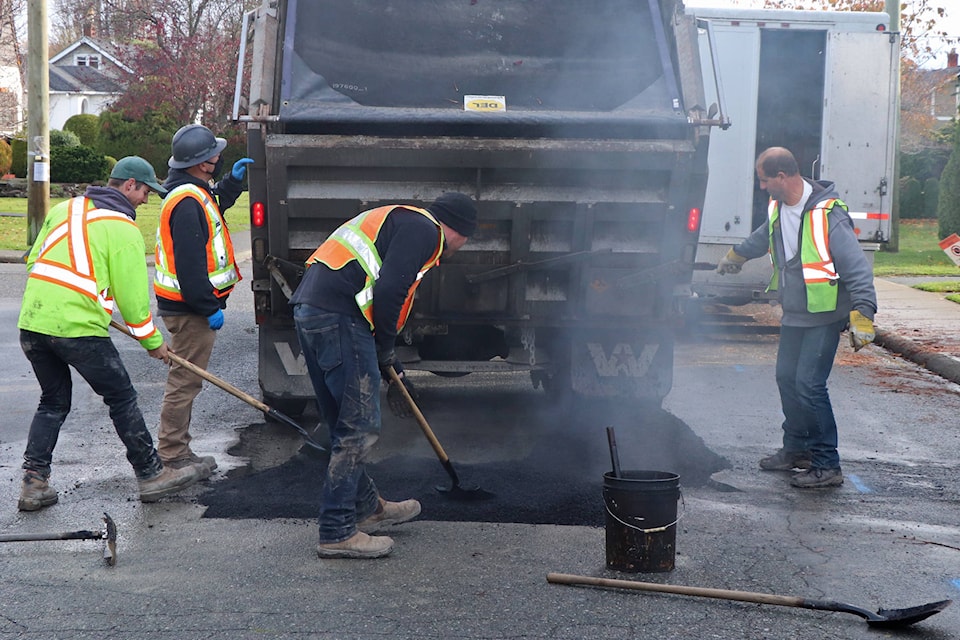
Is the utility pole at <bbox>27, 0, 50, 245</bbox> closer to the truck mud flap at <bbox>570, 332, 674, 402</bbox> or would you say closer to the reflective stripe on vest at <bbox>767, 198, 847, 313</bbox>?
the truck mud flap at <bbox>570, 332, 674, 402</bbox>

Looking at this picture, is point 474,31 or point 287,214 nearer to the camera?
point 287,214

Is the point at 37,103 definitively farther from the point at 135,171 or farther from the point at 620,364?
the point at 620,364

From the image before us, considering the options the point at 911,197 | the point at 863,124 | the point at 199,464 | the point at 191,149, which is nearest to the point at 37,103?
the point at 863,124

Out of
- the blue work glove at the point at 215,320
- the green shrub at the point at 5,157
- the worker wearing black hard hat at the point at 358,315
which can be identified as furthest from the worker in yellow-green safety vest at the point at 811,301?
the green shrub at the point at 5,157

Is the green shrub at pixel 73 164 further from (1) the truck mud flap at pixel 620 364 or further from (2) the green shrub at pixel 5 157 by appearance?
(1) the truck mud flap at pixel 620 364

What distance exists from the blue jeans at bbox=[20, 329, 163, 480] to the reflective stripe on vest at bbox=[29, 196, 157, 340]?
24 centimetres

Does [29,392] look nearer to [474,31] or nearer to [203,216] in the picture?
[203,216]

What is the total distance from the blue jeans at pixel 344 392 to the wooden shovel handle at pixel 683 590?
0.93m

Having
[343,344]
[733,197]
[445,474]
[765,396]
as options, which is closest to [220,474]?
[445,474]

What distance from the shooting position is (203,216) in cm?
595

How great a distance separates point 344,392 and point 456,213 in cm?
87

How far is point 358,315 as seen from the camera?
482 cm

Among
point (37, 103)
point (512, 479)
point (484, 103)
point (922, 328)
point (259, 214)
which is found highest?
point (37, 103)

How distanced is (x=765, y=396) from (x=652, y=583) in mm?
4481
